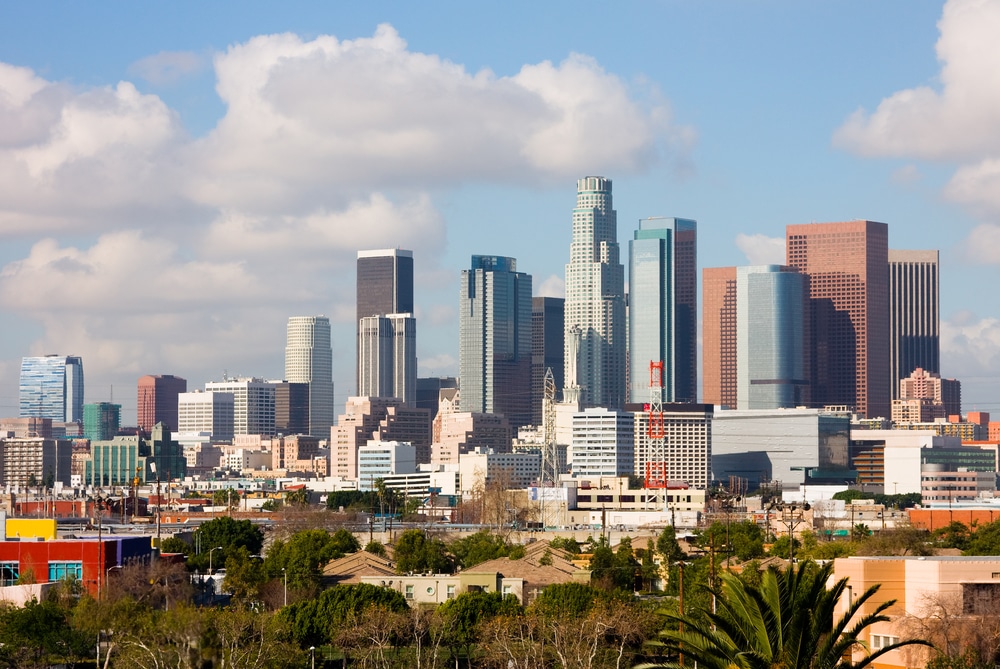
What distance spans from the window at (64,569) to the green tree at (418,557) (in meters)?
24.5

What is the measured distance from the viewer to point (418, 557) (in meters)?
119

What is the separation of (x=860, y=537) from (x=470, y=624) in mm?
64405

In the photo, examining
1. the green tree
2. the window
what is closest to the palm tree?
the window

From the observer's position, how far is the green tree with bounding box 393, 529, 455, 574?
386 feet

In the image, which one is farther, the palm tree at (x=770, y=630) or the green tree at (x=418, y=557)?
the green tree at (x=418, y=557)

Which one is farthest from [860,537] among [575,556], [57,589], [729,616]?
[729,616]

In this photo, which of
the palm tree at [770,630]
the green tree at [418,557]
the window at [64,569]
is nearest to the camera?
the palm tree at [770,630]

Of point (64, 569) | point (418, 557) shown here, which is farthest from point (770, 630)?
point (418, 557)

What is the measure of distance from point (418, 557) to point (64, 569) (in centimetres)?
2830

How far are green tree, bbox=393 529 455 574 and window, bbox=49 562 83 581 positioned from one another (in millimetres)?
24503

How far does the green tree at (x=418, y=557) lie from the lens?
118m

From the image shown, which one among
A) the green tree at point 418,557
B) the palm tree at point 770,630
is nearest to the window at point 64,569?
the green tree at point 418,557

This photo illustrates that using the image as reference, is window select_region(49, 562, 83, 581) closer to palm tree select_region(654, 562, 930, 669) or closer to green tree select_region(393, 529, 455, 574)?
green tree select_region(393, 529, 455, 574)

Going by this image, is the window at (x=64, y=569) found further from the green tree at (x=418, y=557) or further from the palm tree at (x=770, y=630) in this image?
the palm tree at (x=770, y=630)
